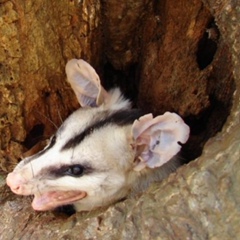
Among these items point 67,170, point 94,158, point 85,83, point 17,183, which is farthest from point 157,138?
point 17,183

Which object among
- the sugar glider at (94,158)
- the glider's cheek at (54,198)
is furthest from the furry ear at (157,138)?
the glider's cheek at (54,198)

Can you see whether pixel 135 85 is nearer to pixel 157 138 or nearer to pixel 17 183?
pixel 157 138

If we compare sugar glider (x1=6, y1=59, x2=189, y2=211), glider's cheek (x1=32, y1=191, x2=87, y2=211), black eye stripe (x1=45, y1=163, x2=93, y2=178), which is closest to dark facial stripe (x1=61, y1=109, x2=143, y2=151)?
sugar glider (x1=6, y1=59, x2=189, y2=211)

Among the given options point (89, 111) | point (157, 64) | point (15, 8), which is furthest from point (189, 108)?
point (15, 8)

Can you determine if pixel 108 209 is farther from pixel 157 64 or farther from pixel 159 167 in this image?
pixel 157 64

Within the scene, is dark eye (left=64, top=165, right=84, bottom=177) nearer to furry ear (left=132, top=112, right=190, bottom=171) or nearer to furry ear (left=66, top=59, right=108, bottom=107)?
furry ear (left=132, top=112, right=190, bottom=171)

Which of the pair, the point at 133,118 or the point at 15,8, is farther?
the point at 133,118
